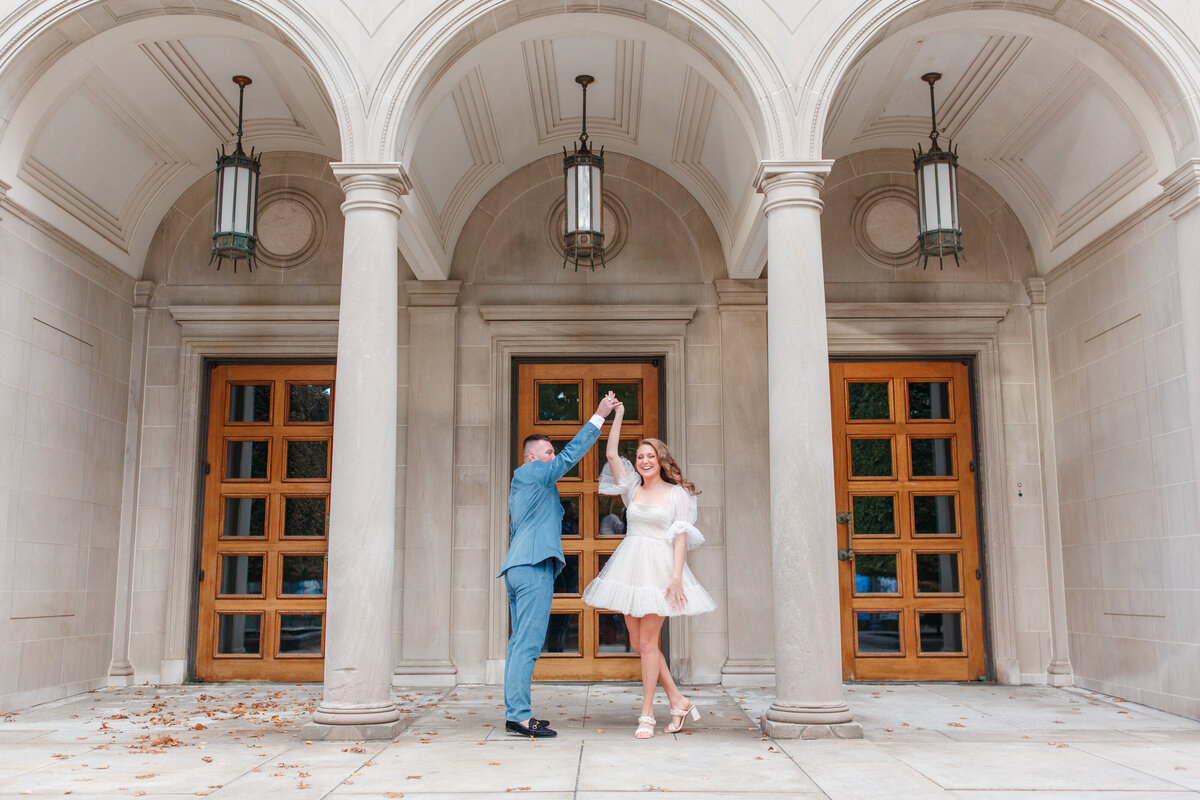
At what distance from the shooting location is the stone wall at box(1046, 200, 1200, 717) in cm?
715

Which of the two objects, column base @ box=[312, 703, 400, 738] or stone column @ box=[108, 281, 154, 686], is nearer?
column base @ box=[312, 703, 400, 738]

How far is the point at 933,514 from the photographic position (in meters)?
9.45

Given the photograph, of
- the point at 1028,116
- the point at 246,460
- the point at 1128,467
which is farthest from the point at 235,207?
the point at 1128,467

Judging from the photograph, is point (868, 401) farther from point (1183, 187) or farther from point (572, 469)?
point (1183, 187)

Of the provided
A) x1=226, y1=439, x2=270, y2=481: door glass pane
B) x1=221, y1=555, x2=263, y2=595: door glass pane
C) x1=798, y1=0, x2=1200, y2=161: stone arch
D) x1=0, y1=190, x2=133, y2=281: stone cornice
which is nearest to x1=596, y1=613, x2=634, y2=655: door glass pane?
x1=221, y1=555, x2=263, y2=595: door glass pane

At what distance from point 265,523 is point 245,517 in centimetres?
24

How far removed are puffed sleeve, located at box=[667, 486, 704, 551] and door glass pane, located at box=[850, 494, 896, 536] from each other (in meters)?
3.40

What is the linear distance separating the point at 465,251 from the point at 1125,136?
587 centimetres

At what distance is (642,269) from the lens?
31.7ft

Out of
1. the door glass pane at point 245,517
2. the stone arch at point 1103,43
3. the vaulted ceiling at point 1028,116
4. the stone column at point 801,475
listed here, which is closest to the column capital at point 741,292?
the vaulted ceiling at point 1028,116

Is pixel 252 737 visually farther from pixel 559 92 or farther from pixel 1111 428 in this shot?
pixel 1111 428

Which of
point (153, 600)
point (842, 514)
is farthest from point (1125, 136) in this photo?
point (153, 600)

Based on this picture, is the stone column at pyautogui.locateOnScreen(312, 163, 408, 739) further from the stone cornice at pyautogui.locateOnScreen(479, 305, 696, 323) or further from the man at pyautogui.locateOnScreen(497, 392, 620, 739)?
the stone cornice at pyautogui.locateOnScreen(479, 305, 696, 323)

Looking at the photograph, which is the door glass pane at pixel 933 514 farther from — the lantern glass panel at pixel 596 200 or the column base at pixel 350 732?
the column base at pixel 350 732
